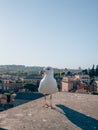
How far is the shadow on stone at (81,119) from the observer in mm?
4696

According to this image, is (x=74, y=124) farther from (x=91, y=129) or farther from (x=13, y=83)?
(x=13, y=83)

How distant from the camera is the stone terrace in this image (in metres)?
4.59

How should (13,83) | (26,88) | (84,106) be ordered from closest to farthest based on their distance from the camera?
1. (84,106)
2. (26,88)
3. (13,83)

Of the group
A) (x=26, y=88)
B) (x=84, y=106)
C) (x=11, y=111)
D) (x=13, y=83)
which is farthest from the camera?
(x=13, y=83)

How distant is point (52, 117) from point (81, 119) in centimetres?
57

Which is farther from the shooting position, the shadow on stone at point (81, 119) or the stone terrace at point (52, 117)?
the shadow on stone at point (81, 119)

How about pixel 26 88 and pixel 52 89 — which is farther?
pixel 26 88

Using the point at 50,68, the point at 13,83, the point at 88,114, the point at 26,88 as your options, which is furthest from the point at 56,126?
the point at 13,83

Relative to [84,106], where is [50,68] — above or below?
above

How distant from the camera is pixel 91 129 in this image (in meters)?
4.52

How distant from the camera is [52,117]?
530cm

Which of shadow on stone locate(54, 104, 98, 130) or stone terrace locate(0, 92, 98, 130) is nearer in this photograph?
stone terrace locate(0, 92, 98, 130)

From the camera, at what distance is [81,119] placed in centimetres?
522

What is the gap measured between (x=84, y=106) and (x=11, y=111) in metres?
1.87
